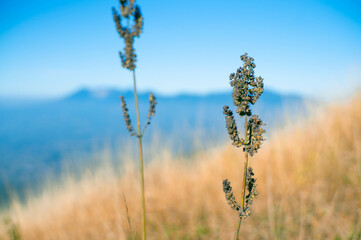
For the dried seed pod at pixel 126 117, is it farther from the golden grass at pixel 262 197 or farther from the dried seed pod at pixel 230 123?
the golden grass at pixel 262 197

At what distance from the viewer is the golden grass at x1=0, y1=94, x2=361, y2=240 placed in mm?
3270

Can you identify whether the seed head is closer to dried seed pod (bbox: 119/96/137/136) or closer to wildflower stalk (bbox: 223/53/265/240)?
wildflower stalk (bbox: 223/53/265/240)

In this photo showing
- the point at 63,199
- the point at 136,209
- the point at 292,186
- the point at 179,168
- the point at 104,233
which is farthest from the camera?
the point at 63,199

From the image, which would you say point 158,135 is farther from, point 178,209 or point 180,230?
point 180,230

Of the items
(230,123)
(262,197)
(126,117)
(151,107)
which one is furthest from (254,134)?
(262,197)

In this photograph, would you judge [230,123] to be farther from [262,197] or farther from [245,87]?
[262,197]

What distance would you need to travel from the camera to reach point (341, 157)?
455 centimetres

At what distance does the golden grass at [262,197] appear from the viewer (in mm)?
3270

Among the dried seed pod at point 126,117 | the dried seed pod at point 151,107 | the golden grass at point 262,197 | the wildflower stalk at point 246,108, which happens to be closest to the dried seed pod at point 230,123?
the wildflower stalk at point 246,108

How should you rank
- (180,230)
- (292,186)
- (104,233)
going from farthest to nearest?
(292,186)
(104,233)
(180,230)

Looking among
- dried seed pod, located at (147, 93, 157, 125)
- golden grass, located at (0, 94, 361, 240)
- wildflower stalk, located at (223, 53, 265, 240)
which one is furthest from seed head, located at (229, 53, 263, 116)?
golden grass, located at (0, 94, 361, 240)

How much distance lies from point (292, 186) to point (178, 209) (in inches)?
85.3

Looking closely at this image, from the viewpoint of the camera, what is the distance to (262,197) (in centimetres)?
450

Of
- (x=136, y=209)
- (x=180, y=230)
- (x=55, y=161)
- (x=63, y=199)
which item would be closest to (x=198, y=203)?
(x=180, y=230)
